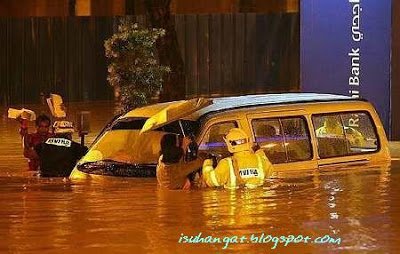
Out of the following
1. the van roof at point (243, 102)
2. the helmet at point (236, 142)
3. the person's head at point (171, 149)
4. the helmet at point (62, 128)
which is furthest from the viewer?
the helmet at point (62, 128)

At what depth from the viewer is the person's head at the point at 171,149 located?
10055 millimetres

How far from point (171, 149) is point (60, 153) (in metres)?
2.35

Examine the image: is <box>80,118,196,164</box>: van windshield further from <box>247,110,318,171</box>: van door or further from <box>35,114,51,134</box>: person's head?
<box>35,114,51,134</box>: person's head

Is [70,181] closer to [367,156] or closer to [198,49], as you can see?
[367,156]

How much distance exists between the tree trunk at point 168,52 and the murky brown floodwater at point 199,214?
8.37 m

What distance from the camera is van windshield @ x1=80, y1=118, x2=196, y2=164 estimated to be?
1056 cm

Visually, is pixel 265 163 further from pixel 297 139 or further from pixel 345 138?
pixel 345 138

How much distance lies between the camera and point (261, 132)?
10.6 m

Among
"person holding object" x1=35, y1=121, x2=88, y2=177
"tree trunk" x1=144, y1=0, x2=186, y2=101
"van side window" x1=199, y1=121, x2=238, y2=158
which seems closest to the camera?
"van side window" x1=199, y1=121, x2=238, y2=158

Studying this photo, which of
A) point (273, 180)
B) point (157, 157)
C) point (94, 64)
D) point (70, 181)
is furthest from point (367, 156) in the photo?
point (94, 64)

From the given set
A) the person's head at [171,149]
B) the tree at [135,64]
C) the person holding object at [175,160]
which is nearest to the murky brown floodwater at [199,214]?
the person holding object at [175,160]

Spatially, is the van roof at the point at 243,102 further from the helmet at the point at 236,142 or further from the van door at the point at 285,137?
the helmet at the point at 236,142

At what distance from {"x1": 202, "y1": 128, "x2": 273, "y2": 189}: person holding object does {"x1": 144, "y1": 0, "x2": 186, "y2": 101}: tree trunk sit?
394 inches

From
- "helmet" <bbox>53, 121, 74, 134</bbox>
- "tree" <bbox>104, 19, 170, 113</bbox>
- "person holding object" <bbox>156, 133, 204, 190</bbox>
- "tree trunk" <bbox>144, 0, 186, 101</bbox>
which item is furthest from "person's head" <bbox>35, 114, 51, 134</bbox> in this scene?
"tree trunk" <bbox>144, 0, 186, 101</bbox>
